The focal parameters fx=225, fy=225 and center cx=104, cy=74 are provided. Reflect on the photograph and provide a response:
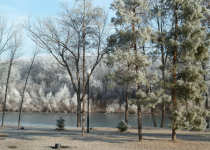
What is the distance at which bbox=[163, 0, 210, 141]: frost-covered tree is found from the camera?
28.0 feet

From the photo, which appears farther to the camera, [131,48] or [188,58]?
[131,48]

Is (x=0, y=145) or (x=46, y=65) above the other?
(x=46, y=65)

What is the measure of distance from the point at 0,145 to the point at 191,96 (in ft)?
24.7

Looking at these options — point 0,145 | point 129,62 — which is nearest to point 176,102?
point 129,62

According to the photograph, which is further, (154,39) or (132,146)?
(154,39)

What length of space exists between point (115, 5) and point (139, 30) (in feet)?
5.34

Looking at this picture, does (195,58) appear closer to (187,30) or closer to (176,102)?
(187,30)

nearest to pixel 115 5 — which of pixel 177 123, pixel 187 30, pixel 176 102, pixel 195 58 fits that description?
pixel 187 30

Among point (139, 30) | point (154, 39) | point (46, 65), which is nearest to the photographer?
point (139, 30)

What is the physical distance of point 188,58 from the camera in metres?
9.09

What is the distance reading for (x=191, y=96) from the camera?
867 centimetres

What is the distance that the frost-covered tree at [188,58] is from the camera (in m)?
8.55

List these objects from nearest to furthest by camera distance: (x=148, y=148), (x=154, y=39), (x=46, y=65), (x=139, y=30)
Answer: (x=148, y=148), (x=139, y=30), (x=154, y=39), (x=46, y=65)

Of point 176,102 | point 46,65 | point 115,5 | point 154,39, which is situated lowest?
point 176,102
